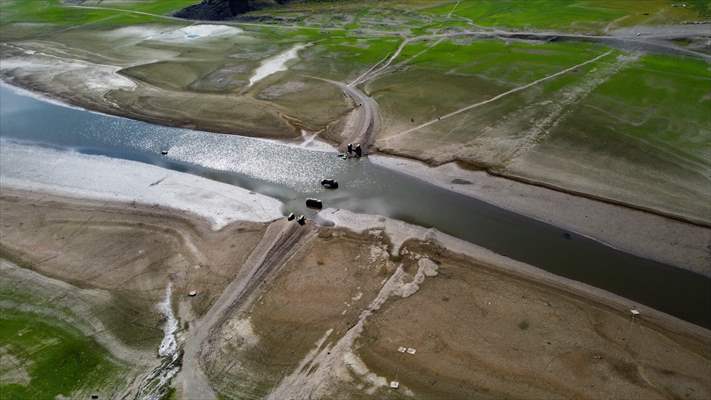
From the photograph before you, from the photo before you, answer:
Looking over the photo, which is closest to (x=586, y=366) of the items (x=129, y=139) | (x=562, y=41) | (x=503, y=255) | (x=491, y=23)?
(x=503, y=255)

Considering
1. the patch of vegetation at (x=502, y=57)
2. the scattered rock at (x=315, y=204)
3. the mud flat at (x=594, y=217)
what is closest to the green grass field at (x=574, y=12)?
the patch of vegetation at (x=502, y=57)

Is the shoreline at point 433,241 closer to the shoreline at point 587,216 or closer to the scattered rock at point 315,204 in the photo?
the scattered rock at point 315,204

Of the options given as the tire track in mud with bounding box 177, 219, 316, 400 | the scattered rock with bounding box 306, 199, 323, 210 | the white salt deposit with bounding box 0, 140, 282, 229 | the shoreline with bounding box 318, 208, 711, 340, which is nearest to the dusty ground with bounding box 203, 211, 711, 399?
the shoreline with bounding box 318, 208, 711, 340

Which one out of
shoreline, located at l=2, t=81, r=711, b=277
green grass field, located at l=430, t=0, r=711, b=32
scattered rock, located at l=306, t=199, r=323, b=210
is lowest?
scattered rock, located at l=306, t=199, r=323, b=210

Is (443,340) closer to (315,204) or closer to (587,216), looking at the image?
(315,204)

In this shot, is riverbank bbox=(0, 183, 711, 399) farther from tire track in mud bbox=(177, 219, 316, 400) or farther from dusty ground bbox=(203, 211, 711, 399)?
tire track in mud bbox=(177, 219, 316, 400)
